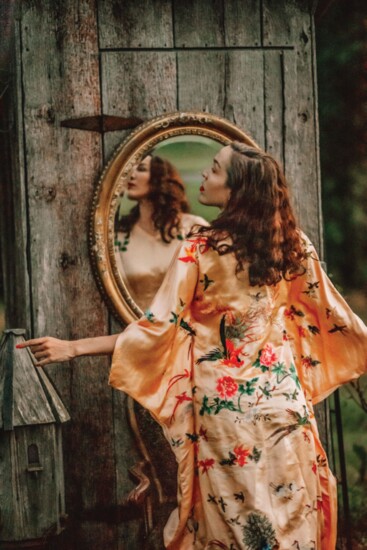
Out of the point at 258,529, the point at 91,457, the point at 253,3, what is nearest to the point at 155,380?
the point at 258,529

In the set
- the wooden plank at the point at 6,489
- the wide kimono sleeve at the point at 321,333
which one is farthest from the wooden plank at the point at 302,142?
the wooden plank at the point at 6,489

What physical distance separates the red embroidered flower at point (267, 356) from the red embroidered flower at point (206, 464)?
40 centimetres

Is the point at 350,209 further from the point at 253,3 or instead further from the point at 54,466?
the point at 54,466

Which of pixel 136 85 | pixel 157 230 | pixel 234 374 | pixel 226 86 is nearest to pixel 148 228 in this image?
pixel 157 230

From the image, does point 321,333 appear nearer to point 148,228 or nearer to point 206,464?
point 206,464

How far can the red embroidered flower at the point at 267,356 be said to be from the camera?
3086mm

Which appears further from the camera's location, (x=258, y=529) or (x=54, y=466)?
(x=54, y=466)

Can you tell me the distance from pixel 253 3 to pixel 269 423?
2148 mm

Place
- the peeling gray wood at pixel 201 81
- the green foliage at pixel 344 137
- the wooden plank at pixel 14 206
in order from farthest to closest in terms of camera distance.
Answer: the green foliage at pixel 344 137 < the peeling gray wood at pixel 201 81 < the wooden plank at pixel 14 206

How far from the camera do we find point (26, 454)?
320 cm

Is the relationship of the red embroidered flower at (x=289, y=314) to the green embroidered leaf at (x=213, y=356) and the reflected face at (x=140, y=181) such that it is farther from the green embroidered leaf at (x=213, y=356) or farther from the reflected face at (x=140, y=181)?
the reflected face at (x=140, y=181)

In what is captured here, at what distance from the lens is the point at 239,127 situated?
409cm

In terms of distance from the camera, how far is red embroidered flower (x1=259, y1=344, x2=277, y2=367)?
10.1 ft

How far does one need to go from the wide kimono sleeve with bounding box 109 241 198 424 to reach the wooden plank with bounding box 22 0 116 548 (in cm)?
79
